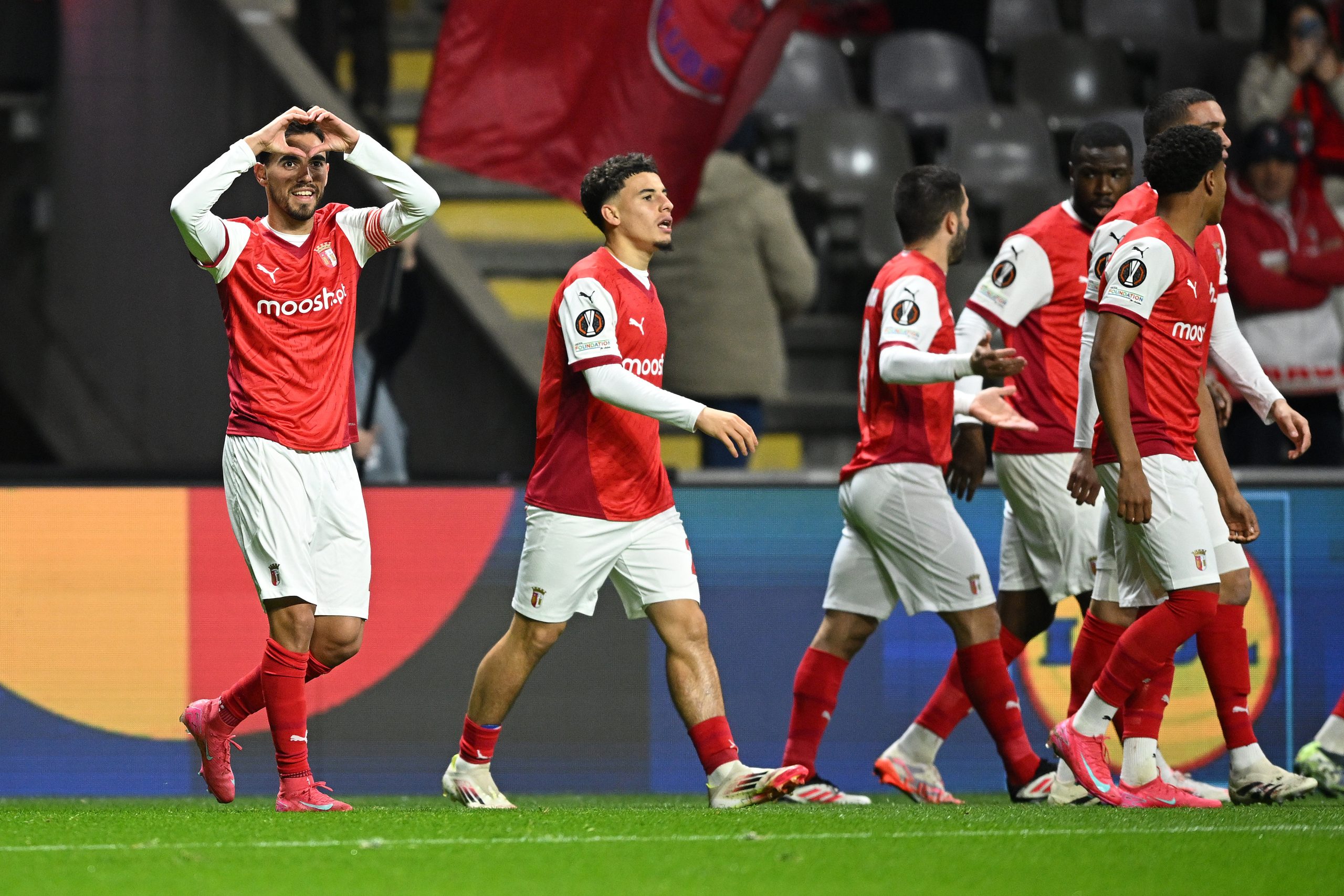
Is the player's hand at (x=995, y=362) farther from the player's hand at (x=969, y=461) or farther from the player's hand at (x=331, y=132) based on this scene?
the player's hand at (x=331, y=132)

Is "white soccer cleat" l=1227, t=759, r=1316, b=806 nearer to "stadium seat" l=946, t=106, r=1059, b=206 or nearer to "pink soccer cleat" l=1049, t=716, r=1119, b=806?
"pink soccer cleat" l=1049, t=716, r=1119, b=806

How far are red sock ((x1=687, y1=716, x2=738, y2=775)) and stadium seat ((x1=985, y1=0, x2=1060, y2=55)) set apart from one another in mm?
8378

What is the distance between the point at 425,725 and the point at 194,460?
293 cm

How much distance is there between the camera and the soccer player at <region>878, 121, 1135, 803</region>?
6.55 m

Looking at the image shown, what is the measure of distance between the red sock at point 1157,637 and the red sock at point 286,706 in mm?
2462

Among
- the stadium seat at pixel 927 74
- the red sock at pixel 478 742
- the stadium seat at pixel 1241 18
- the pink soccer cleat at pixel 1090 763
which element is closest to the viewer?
the pink soccer cleat at pixel 1090 763

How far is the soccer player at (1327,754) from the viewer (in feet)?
21.7

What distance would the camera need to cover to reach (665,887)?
4.24m

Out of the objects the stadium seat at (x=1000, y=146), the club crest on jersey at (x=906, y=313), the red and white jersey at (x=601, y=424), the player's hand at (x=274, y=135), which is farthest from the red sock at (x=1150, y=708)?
the stadium seat at (x=1000, y=146)

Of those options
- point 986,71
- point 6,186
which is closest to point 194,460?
point 6,186

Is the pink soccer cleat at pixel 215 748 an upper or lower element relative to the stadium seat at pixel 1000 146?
lower

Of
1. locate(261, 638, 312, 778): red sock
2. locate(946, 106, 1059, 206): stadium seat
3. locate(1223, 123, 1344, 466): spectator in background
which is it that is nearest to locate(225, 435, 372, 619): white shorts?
locate(261, 638, 312, 778): red sock

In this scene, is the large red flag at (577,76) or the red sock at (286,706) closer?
the red sock at (286,706)

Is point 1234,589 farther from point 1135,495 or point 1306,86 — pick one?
point 1306,86
